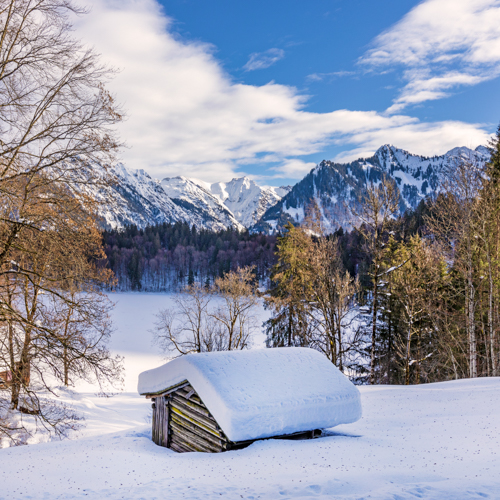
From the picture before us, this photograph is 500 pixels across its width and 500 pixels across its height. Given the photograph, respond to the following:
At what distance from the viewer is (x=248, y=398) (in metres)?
8.70

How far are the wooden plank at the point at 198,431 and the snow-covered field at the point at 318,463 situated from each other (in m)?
0.52

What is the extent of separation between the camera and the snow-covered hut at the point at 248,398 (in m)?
8.59

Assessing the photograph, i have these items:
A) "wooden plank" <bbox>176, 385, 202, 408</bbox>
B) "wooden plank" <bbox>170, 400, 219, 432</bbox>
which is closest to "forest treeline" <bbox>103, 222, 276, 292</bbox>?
"wooden plank" <bbox>170, 400, 219, 432</bbox>

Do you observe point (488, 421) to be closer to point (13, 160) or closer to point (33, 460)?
point (33, 460)

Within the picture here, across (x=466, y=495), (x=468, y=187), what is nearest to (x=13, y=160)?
(x=466, y=495)

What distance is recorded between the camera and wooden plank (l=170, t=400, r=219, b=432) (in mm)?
9258

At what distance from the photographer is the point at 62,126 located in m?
7.99

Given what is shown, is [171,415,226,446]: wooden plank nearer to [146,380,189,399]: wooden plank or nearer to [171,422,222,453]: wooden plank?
[171,422,222,453]: wooden plank

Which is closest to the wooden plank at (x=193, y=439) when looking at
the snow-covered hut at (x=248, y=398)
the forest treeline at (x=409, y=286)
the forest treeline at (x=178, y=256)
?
the snow-covered hut at (x=248, y=398)

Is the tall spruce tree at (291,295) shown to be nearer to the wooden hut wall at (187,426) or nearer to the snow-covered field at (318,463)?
the snow-covered field at (318,463)

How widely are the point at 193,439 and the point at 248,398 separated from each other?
250 centimetres

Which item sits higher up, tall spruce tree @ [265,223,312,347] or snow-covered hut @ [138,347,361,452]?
tall spruce tree @ [265,223,312,347]

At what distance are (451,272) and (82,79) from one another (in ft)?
79.5

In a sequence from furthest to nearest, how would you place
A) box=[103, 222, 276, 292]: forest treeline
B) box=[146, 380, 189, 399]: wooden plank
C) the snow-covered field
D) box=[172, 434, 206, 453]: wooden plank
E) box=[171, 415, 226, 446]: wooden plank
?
box=[103, 222, 276, 292]: forest treeline, box=[146, 380, 189, 399]: wooden plank, box=[172, 434, 206, 453]: wooden plank, box=[171, 415, 226, 446]: wooden plank, the snow-covered field
